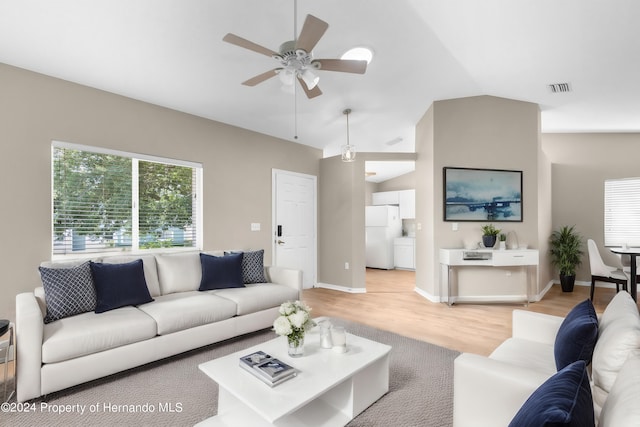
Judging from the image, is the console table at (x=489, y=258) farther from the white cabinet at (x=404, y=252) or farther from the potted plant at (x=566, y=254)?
the white cabinet at (x=404, y=252)

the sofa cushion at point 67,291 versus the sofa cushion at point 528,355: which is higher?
the sofa cushion at point 67,291

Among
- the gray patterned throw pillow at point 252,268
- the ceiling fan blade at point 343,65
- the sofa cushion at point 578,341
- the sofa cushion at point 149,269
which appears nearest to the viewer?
the sofa cushion at point 578,341

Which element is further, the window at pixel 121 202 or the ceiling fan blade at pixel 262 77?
the window at pixel 121 202

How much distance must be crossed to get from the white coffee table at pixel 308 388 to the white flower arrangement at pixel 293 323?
154 millimetres

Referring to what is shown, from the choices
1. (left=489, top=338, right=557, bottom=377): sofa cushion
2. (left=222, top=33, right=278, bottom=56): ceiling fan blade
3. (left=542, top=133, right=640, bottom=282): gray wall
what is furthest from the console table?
(left=222, top=33, right=278, bottom=56): ceiling fan blade

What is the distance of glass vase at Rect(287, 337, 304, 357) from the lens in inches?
80.9

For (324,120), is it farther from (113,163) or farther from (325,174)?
(113,163)

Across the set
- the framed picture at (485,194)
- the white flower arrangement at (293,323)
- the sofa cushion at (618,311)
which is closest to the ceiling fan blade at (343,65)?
the white flower arrangement at (293,323)

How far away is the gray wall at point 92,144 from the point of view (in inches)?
118

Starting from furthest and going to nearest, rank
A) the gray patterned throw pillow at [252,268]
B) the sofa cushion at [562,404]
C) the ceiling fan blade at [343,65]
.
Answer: the gray patterned throw pillow at [252,268]
the ceiling fan blade at [343,65]
the sofa cushion at [562,404]

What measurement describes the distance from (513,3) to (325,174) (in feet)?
12.4

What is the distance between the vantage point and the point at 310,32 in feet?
6.69

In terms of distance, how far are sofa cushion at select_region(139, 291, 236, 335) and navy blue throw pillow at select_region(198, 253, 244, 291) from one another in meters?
0.27

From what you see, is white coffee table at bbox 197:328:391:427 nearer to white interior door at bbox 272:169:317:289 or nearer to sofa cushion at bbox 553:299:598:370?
sofa cushion at bbox 553:299:598:370
